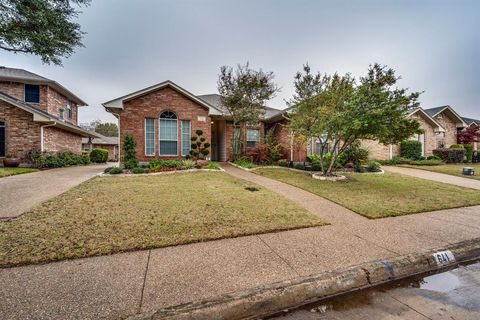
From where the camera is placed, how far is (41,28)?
543cm

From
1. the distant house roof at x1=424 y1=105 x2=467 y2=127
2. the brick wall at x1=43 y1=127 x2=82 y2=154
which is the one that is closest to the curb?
the brick wall at x1=43 y1=127 x2=82 y2=154

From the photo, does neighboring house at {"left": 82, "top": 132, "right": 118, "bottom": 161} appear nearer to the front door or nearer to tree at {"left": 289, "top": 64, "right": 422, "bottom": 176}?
the front door

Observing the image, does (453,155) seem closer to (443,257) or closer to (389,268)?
(443,257)

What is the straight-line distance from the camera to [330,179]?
9.26 m

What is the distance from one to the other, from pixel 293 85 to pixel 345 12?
474 cm

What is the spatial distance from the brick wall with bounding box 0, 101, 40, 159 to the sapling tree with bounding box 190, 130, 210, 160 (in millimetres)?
10133

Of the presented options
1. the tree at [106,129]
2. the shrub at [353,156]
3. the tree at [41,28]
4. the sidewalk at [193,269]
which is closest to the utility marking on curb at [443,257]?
the sidewalk at [193,269]

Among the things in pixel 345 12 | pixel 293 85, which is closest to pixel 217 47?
pixel 293 85

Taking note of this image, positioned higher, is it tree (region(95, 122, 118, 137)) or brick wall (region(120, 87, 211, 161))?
tree (region(95, 122, 118, 137))

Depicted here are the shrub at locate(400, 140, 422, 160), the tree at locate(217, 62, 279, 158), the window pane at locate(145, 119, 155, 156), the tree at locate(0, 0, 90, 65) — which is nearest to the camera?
the tree at locate(0, 0, 90, 65)

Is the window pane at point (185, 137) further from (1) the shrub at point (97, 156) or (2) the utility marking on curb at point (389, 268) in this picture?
Answer: (1) the shrub at point (97, 156)

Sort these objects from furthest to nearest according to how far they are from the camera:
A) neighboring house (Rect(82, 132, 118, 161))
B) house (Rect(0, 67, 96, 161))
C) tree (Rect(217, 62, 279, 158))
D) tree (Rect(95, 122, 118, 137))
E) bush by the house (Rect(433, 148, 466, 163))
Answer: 1. tree (Rect(95, 122, 118, 137))
2. neighboring house (Rect(82, 132, 118, 161))
3. bush by the house (Rect(433, 148, 466, 163))
4. tree (Rect(217, 62, 279, 158))
5. house (Rect(0, 67, 96, 161))

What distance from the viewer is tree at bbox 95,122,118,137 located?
5359 cm

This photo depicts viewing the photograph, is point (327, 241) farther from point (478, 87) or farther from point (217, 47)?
point (478, 87)
